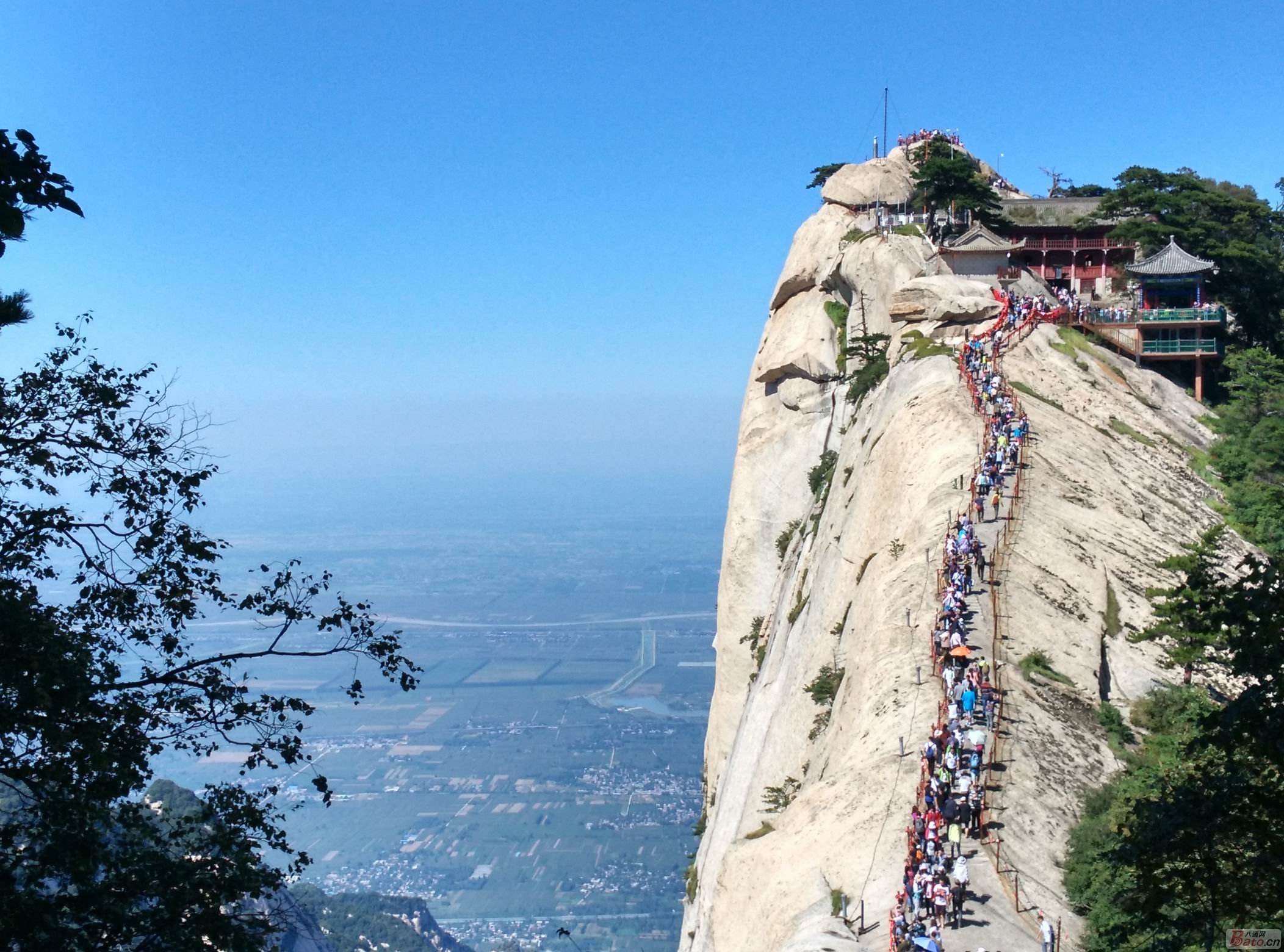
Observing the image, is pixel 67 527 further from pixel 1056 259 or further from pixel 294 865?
pixel 1056 259

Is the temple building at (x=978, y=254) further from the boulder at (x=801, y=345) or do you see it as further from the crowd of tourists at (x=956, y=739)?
the crowd of tourists at (x=956, y=739)

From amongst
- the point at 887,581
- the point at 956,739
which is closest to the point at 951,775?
the point at 956,739

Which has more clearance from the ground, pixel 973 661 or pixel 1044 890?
pixel 973 661

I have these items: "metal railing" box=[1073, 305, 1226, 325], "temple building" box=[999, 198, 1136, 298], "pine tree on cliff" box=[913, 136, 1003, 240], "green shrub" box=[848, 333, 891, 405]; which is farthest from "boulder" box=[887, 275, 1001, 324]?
"temple building" box=[999, 198, 1136, 298]

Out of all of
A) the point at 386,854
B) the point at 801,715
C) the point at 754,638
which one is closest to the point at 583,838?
the point at 386,854

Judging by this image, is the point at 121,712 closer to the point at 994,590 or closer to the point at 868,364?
the point at 994,590

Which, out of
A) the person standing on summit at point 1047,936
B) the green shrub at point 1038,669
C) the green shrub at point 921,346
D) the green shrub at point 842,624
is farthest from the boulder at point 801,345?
the person standing on summit at point 1047,936
